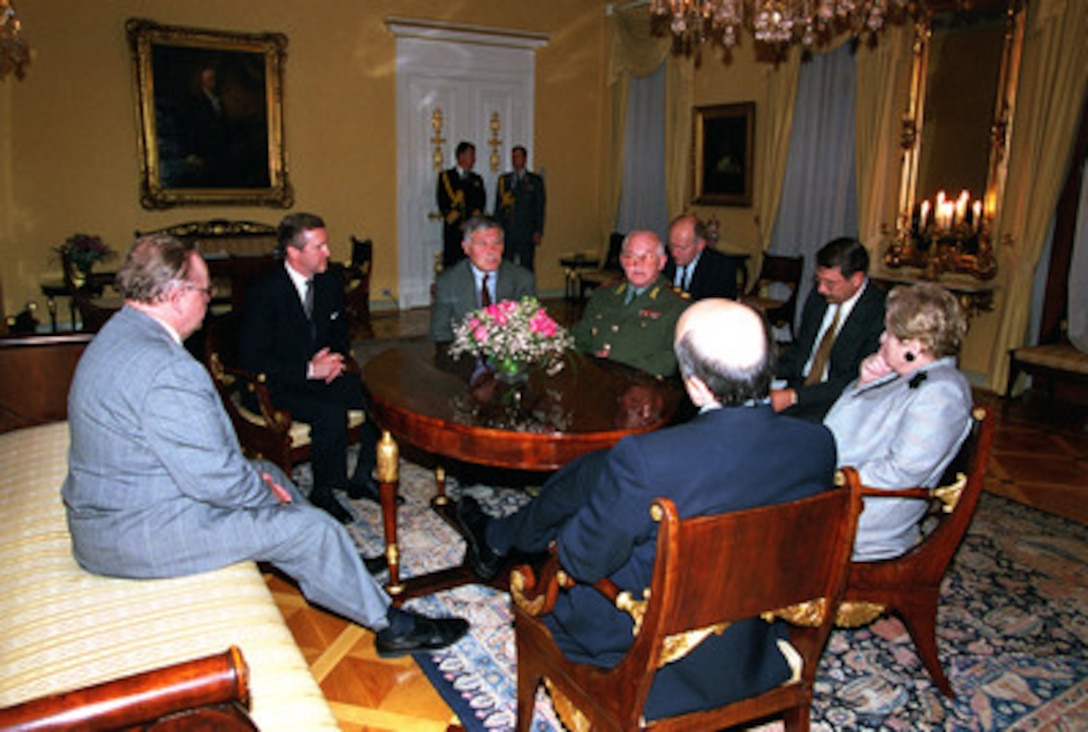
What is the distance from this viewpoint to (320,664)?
291cm

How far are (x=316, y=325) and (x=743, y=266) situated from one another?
6333 millimetres

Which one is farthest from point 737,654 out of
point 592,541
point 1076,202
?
point 1076,202

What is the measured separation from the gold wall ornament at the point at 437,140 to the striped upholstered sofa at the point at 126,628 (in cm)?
849

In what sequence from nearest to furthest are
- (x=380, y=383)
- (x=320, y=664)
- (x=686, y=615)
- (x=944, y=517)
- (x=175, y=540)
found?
1. (x=686, y=615)
2. (x=175, y=540)
3. (x=944, y=517)
4. (x=320, y=664)
5. (x=380, y=383)

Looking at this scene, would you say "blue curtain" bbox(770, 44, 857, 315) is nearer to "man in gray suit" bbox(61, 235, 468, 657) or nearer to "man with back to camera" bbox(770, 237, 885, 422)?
"man with back to camera" bbox(770, 237, 885, 422)

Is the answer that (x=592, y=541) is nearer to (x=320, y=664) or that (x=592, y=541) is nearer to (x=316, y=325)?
(x=320, y=664)

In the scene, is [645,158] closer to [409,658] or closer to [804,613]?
[409,658]

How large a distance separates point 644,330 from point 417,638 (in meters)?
1.93

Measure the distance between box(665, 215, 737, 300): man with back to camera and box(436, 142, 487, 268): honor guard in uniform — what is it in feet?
17.3

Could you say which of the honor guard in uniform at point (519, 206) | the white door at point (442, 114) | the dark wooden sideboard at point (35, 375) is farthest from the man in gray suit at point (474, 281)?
the white door at point (442, 114)

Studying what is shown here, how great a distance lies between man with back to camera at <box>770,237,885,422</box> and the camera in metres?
3.70

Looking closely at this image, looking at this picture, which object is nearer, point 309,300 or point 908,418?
point 908,418

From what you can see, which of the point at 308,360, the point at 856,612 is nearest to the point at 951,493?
the point at 856,612

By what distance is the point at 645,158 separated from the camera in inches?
432
